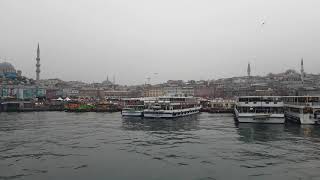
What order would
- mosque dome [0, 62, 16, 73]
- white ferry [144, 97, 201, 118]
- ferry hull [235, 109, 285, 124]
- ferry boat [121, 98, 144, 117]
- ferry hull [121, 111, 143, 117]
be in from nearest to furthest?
ferry hull [235, 109, 285, 124]
white ferry [144, 97, 201, 118]
ferry hull [121, 111, 143, 117]
ferry boat [121, 98, 144, 117]
mosque dome [0, 62, 16, 73]

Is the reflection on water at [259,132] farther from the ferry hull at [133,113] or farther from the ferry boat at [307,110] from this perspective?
the ferry hull at [133,113]

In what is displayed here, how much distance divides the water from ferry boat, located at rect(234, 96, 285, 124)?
8.51 m

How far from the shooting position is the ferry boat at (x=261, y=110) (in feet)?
167

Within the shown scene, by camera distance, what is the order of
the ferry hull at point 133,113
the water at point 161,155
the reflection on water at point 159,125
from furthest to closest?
the ferry hull at point 133,113
the reflection on water at point 159,125
the water at point 161,155

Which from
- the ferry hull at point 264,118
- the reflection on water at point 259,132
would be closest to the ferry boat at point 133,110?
the reflection on water at point 259,132

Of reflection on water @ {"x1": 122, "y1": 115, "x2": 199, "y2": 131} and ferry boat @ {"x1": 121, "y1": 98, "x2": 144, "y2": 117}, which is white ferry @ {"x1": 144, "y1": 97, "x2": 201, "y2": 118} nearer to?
ferry boat @ {"x1": 121, "y1": 98, "x2": 144, "y2": 117}

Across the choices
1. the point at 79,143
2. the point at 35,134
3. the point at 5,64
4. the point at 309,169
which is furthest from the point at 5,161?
the point at 5,64

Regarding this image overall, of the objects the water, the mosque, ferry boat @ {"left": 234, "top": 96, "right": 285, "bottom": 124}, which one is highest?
the mosque

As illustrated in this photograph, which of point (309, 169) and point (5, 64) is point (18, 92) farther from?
point (309, 169)

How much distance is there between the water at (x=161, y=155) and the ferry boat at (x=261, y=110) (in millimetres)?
8512

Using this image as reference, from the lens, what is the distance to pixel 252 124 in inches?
2020

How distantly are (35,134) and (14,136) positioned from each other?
8.78ft

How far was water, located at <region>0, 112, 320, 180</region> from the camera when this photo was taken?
74.0 feet

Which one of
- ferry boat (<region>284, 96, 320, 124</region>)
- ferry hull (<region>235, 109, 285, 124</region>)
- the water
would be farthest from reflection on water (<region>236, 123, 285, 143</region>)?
ferry boat (<region>284, 96, 320, 124</region>)
